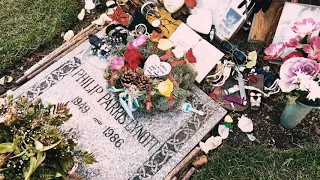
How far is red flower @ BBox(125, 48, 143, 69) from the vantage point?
3.48 metres

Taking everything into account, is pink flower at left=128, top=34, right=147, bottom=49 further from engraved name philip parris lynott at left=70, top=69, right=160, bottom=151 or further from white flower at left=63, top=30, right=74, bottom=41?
white flower at left=63, top=30, right=74, bottom=41

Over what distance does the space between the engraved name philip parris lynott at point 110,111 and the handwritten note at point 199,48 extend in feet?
2.46

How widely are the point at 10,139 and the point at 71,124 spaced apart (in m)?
0.81

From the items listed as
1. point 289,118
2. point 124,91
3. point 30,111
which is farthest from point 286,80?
point 30,111

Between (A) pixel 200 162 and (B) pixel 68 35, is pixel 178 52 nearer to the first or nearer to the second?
(A) pixel 200 162

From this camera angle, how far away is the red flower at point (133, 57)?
3.48 meters

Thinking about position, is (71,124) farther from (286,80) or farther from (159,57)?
(286,80)

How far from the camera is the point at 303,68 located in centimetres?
279

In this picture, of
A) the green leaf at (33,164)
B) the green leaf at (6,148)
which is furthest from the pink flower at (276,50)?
the green leaf at (6,148)

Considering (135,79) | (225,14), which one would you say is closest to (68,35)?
(135,79)

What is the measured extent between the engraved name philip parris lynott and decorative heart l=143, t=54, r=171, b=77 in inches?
16.8

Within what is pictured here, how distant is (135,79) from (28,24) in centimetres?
166

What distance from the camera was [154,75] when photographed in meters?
3.47

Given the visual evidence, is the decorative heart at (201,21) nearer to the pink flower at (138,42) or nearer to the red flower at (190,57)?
the red flower at (190,57)
